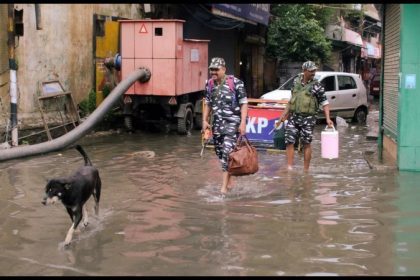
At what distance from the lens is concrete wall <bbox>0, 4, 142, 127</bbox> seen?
1336cm

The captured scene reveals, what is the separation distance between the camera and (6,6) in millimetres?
12234

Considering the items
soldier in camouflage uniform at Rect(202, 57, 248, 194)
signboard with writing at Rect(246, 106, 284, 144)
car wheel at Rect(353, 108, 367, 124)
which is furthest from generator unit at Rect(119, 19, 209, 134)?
soldier in camouflage uniform at Rect(202, 57, 248, 194)

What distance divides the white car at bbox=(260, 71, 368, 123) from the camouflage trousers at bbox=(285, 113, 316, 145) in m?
7.93

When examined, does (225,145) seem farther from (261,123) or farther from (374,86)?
(374,86)

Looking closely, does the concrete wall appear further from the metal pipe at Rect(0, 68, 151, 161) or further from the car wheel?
the car wheel

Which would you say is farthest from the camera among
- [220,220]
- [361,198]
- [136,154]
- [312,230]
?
[136,154]

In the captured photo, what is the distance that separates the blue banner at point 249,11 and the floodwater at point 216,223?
1037 cm

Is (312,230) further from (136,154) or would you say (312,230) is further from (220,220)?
(136,154)

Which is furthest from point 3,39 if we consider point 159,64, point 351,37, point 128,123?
point 351,37

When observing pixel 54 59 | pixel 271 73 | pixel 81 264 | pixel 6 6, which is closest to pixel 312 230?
pixel 81 264

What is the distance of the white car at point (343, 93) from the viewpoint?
60.1ft

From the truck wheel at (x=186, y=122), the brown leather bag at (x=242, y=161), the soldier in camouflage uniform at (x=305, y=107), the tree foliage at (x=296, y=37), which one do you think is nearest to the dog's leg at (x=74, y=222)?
the brown leather bag at (x=242, y=161)

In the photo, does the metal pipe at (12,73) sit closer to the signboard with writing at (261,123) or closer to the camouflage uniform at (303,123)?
the signboard with writing at (261,123)

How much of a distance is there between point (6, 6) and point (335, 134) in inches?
291
